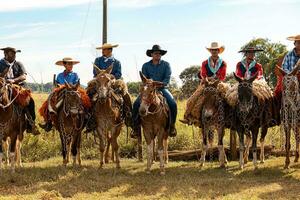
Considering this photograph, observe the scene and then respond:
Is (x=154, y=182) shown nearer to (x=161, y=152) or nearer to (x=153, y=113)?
(x=161, y=152)

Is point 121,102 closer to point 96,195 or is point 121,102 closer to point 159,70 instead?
point 159,70

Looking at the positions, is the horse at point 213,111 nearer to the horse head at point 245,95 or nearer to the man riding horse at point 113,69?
the horse head at point 245,95

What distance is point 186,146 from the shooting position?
15.9 m

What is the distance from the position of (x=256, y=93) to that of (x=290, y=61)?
1154mm

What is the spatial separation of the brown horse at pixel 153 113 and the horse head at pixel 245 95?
183 cm

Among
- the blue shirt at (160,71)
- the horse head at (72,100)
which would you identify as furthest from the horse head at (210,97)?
the horse head at (72,100)

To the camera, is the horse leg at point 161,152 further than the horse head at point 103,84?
Yes

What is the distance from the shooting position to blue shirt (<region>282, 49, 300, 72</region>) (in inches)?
432

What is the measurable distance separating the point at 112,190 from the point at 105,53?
4561 mm

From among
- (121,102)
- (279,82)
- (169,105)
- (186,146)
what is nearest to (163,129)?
(169,105)

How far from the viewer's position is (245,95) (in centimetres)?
1066

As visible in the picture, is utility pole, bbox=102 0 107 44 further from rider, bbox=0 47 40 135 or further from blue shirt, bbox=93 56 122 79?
rider, bbox=0 47 40 135

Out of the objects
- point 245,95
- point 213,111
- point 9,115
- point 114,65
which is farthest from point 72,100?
point 245,95

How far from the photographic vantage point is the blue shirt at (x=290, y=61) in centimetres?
1098
